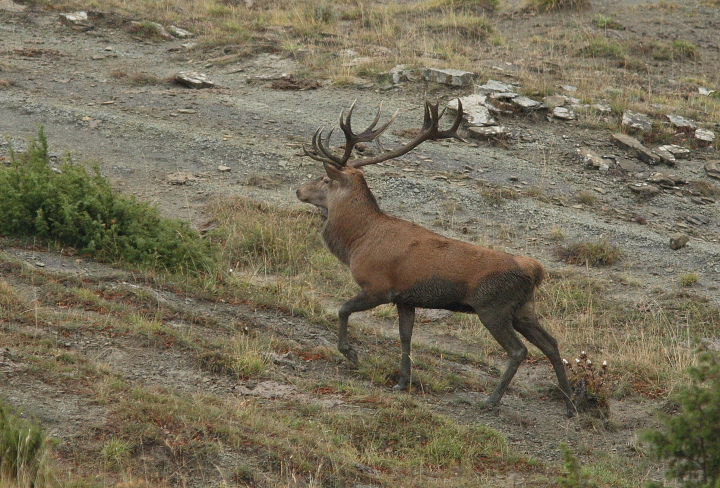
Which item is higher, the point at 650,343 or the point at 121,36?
the point at 121,36

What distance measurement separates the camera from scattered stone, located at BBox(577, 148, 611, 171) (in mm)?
17359

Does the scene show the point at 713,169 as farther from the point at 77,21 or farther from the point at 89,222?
the point at 77,21

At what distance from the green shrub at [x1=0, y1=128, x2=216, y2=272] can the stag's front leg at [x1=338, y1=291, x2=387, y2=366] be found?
8.70 feet

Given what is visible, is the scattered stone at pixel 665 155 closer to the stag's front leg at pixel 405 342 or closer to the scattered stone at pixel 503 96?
the scattered stone at pixel 503 96

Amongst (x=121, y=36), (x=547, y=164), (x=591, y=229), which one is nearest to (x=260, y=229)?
(x=591, y=229)

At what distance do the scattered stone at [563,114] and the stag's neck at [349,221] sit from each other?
380 inches

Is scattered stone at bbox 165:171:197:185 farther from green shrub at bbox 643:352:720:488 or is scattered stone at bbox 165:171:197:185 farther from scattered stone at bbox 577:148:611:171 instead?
green shrub at bbox 643:352:720:488

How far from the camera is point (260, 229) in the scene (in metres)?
13.3

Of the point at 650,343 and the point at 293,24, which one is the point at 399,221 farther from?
the point at 293,24

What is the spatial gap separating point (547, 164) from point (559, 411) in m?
8.65

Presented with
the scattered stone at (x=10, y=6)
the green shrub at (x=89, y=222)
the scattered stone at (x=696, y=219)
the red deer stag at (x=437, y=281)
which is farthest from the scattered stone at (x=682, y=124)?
the scattered stone at (x=10, y=6)

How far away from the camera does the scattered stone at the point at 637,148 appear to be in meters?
17.6

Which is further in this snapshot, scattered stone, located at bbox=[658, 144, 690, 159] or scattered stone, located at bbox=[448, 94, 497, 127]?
scattered stone, located at bbox=[448, 94, 497, 127]

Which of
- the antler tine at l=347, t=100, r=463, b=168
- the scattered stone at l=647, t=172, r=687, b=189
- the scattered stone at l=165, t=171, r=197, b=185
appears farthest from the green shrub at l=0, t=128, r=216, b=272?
the scattered stone at l=647, t=172, r=687, b=189
